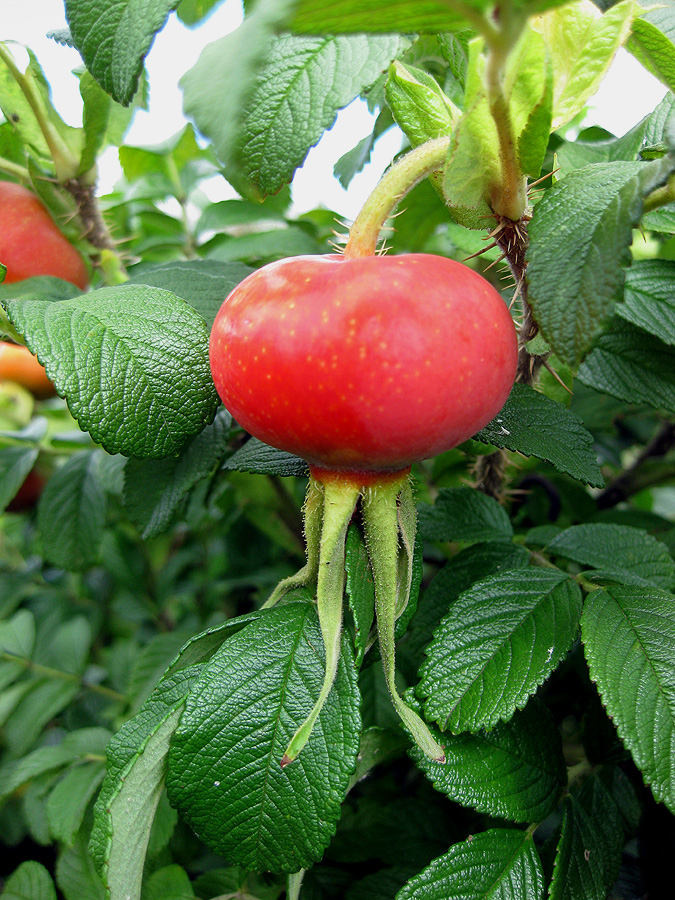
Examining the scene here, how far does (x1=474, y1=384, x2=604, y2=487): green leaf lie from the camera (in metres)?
0.68

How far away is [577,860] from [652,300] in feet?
2.19

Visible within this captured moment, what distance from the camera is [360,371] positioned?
512mm

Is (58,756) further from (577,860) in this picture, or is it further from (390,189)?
(390,189)

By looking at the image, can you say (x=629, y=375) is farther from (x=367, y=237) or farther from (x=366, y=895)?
(x=366, y=895)

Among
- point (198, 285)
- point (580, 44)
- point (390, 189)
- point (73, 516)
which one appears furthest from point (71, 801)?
point (580, 44)

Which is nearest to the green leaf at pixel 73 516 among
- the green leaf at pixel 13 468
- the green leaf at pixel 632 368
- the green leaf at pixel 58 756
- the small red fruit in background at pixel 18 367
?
the green leaf at pixel 13 468

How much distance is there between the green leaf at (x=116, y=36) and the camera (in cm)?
63

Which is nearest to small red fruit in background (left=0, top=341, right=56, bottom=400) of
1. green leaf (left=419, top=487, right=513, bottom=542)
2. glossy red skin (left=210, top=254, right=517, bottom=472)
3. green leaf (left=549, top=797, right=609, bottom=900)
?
green leaf (left=419, top=487, right=513, bottom=542)

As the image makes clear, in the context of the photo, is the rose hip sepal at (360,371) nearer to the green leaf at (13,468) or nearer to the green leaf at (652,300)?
the green leaf at (652,300)

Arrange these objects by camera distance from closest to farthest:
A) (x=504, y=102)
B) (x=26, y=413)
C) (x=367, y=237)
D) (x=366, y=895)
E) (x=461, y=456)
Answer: (x=504, y=102) → (x=367, y=237) → (x=366, y=895) → (x=461, y=456) → (x=26, y=413)

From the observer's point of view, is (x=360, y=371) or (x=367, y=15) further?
(x=360, y=371)

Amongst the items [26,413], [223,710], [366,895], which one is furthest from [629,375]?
[26,413]

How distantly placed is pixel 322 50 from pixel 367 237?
0.73 feet

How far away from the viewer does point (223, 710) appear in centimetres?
60
